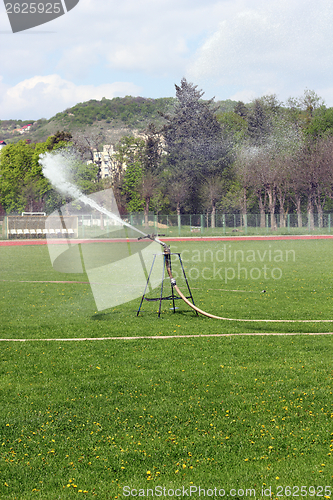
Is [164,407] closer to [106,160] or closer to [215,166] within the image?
[215,166]

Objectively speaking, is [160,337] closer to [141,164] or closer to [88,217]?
[88,217]

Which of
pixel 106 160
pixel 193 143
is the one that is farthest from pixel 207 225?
pixel 106 160

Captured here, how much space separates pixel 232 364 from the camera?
735 cm

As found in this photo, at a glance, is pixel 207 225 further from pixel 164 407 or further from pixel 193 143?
pixel 164 407

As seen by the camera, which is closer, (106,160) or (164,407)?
(164,407)

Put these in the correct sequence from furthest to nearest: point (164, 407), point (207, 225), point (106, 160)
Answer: point (106, 160) → point (207, 225) → point (164, 407)

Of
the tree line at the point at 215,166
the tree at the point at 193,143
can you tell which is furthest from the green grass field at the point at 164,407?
the tree at the point at 193,143

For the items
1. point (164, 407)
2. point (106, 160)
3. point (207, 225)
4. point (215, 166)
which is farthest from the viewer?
point (106, 160)

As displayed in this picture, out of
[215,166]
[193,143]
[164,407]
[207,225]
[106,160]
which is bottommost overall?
[164,407]

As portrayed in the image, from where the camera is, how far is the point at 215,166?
72312 millimetres

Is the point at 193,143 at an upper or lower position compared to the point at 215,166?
upper

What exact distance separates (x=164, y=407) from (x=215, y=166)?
68.4m

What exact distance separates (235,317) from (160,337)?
7.59ft

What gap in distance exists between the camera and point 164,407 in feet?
18.8
